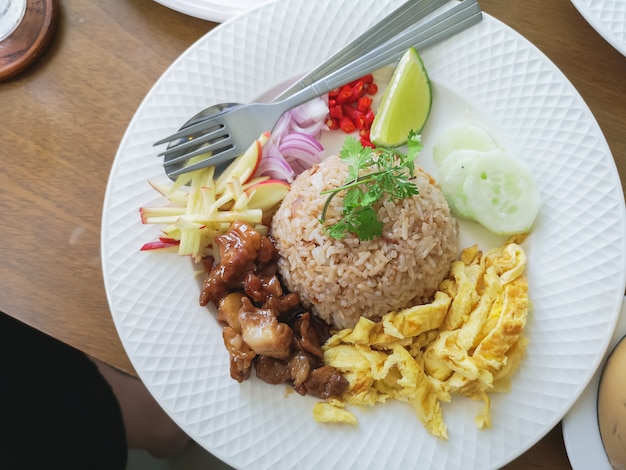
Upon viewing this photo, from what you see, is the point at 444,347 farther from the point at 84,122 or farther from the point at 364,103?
the point at 84,122

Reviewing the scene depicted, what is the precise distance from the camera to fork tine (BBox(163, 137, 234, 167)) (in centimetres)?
190

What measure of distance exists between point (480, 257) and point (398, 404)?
0.57 meters

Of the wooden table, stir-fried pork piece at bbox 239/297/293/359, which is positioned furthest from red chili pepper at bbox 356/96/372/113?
stir-fried pork piece at bbox 239/297/293/359

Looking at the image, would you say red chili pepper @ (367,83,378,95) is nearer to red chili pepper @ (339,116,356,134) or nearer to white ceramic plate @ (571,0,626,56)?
red chili pepper @ (339,116,356,134)

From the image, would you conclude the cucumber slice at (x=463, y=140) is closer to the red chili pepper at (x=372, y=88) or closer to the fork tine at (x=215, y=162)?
the red chili pepper at (x=372, y=88)

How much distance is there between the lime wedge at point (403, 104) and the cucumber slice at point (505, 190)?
0.28 m

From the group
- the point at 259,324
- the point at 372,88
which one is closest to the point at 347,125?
the point at 372,88

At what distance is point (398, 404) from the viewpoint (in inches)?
71.8

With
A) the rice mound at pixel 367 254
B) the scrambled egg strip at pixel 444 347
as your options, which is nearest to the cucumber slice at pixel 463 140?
the rice mound at pixel 367 254

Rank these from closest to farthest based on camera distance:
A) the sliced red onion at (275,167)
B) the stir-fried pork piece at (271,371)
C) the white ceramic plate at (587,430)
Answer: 1. the white ceramic plate at (587,430)
2. the stir-fried pork piece at (271,371)
3. the sliced red onion at (275,167)

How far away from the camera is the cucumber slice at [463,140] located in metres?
1.95

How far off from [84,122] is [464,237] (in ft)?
4.79

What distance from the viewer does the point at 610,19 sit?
1.90 metres

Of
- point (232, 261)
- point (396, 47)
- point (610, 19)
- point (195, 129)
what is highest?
point (610, 19)
